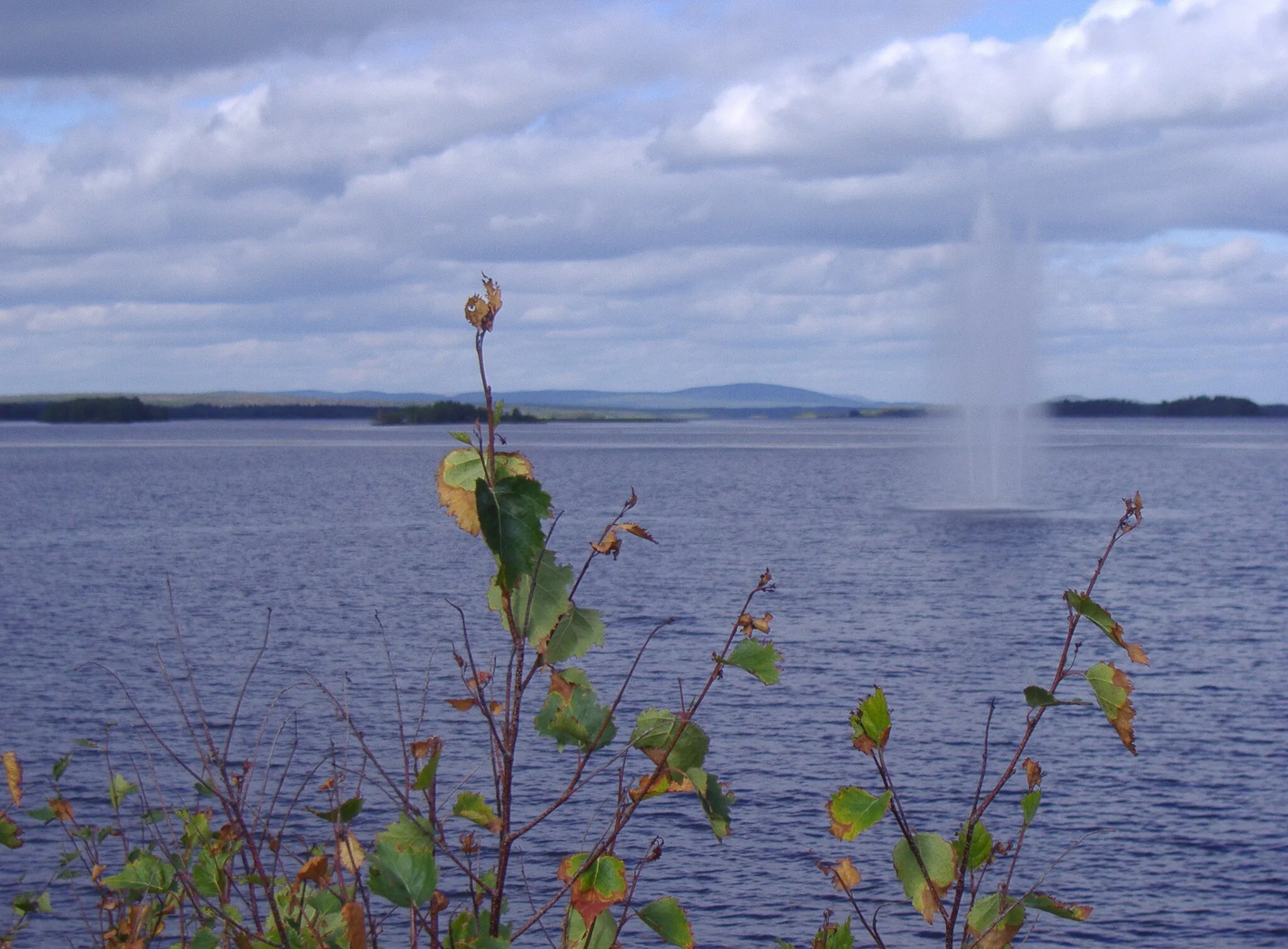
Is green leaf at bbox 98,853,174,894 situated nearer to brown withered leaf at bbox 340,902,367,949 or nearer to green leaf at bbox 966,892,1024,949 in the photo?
brown withered leaf at bbox 340,902,367,949

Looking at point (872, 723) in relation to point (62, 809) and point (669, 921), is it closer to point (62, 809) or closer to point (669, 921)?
point (669, 921)

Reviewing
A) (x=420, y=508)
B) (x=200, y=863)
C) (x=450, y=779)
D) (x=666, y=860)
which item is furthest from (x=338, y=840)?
(x=420, y=508)

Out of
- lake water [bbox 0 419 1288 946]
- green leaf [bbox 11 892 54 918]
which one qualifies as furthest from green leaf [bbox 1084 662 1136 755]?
green leaf [bbox 11 892 54 918]

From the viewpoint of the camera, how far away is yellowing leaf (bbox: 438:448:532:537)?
95.8 inches

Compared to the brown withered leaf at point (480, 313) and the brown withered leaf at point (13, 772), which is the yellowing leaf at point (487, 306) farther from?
the brown withered leaf at point (13, 772)

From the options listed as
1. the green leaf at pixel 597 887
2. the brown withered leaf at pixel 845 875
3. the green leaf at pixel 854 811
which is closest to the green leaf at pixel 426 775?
the green leaf at pixel 597 887

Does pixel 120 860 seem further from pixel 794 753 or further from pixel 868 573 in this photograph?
pixel 868 573

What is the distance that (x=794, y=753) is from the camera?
22.2 meters

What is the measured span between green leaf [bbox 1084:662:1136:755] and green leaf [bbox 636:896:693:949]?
928 millimetres

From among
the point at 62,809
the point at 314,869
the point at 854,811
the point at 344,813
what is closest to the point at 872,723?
the point at 854,811

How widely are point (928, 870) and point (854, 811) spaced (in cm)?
46

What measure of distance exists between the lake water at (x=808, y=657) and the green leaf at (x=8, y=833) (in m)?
1.60

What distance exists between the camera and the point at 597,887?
2654mm

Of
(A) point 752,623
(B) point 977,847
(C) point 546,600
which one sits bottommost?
(B) point 977,847
